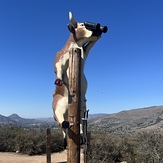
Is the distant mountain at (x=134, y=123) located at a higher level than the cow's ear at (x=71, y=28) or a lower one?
lower

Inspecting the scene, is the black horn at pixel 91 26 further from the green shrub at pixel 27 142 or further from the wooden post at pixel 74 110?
the green shrub at pixel 27 142

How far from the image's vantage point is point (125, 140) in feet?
39.3

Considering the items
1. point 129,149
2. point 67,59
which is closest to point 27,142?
point 129,149

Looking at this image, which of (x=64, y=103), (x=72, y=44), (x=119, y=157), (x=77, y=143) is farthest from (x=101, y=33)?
(x=119, y=157)

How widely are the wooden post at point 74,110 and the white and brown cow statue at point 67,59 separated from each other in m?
0.51

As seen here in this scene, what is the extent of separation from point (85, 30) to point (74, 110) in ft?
5.57

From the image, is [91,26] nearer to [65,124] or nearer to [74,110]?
[74,110]

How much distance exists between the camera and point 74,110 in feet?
12.8

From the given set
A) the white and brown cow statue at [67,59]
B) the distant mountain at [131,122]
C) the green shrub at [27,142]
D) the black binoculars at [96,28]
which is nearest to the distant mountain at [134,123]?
the distant mountain at [131,122]

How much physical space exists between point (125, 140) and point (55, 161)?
3.32 m

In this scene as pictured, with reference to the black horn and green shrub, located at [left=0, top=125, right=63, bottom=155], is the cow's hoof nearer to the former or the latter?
the black horn

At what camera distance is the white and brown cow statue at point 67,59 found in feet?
15.1

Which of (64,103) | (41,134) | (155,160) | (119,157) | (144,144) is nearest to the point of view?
(64,103)

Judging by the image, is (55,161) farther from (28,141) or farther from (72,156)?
(72,156)
